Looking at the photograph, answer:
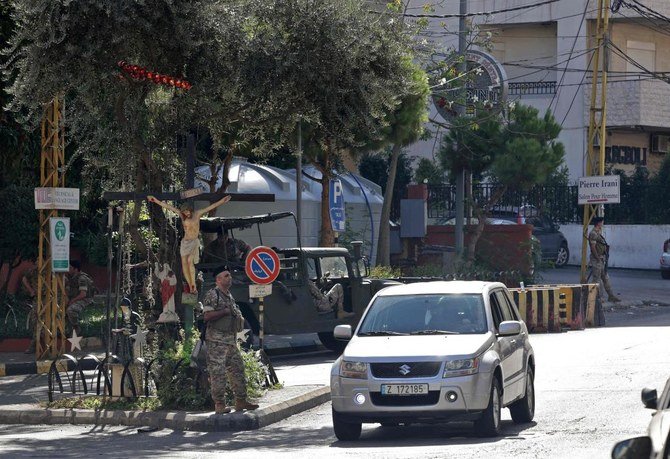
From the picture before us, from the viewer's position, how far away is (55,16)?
16047 millimetres

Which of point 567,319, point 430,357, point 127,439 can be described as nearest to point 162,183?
point 127,439

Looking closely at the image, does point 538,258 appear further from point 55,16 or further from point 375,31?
point 55,16

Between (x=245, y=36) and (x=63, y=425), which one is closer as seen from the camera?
(x=63, y=425)

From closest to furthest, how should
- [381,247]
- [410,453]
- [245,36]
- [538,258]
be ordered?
1. [410,453]
2. [245,36]
3. [381,247]
4. [538,258]

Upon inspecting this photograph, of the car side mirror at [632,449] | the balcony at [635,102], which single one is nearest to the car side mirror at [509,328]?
the car side mirror at [632,449]

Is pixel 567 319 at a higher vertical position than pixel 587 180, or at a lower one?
lower

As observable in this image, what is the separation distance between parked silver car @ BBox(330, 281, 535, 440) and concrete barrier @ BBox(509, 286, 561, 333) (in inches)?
509

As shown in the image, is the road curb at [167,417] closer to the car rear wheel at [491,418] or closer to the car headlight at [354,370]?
the car headlight at [354,370]

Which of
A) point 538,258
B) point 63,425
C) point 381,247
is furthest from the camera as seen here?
point 538,258

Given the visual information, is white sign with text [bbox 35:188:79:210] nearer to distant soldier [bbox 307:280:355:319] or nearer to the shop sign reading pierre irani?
distant soldier [bbox 307:280:355:319]

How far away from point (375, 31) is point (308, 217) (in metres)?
17.0

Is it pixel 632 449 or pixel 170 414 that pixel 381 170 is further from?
pixel 632 449

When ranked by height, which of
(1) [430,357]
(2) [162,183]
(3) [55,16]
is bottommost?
(1) [430,357]

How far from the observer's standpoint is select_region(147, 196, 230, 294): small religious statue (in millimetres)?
16094
